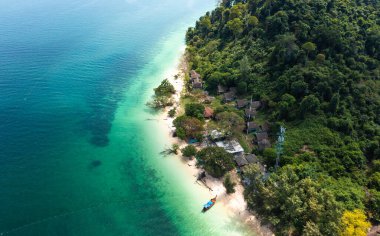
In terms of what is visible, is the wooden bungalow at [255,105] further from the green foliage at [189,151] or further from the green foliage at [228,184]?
the green foliage at [228,184]

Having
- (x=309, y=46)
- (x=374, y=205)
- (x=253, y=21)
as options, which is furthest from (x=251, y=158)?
(x=253, y=21)

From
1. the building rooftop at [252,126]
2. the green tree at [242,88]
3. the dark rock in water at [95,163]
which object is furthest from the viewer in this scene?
the green tree at [242,88]

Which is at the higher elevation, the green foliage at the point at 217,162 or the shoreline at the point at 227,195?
the green foliage at the point at 217,162

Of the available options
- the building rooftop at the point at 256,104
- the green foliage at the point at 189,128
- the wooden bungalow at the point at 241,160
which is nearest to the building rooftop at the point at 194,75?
the building rooftop at the point at 256,104

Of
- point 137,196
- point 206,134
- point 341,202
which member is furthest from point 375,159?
point 137,196

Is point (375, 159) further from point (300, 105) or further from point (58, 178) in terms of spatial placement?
point (58, 178)
